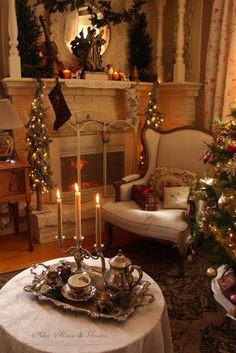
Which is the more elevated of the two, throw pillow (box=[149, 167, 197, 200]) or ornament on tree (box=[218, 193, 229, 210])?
ornament on tree (box=[218, 193, 229, 210])

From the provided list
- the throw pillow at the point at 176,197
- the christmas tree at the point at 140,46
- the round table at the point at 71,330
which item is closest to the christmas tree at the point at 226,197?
the throw pillow at the point at 176,197

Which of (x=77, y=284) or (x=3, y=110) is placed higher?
(x=3, y=110)

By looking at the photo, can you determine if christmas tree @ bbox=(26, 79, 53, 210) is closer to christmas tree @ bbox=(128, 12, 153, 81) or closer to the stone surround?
the stone surround

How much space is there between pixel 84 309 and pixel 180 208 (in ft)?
5.15

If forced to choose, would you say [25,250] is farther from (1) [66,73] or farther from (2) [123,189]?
(1) [66,73]

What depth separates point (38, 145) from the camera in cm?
306

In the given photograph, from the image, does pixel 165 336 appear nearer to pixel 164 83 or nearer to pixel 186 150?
pixel 186 150

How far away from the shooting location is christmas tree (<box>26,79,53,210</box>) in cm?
304

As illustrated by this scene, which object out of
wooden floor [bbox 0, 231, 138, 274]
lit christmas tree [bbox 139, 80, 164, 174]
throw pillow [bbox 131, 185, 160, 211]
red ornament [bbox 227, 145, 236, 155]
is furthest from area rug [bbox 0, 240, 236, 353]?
lit christmas tree [bbox 139, 80, 164, 174]

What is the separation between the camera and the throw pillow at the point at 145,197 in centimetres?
280

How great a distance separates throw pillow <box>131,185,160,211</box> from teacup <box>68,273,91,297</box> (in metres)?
1.34

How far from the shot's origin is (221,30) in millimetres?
3240

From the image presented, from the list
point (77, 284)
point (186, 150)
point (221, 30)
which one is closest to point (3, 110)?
point (186, 150)

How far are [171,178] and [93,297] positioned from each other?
1.70 metres
